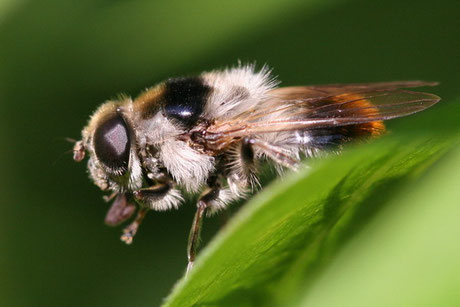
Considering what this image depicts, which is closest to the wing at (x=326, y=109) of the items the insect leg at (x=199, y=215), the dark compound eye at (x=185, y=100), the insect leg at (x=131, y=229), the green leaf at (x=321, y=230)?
the dark compound eye at (x=185, y=100)

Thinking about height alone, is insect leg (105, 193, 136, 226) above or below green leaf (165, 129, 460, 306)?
above

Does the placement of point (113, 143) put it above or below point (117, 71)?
below

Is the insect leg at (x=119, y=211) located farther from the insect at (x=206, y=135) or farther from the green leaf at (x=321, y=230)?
the green leaf at (x=321, y=230)

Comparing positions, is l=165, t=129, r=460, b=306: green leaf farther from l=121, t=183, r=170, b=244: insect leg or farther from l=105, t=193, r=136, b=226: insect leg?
l=105, t=193, r=136, b=226: insect leg

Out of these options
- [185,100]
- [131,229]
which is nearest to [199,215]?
[131,229]

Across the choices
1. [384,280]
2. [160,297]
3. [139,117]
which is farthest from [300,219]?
[160,297]

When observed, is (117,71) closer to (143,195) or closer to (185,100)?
(185,100)

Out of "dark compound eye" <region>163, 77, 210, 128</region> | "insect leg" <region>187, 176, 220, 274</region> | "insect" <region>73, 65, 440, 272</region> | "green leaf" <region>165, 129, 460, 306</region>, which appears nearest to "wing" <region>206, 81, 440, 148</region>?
"insect" <region>73, 65, 440, 272</region>
